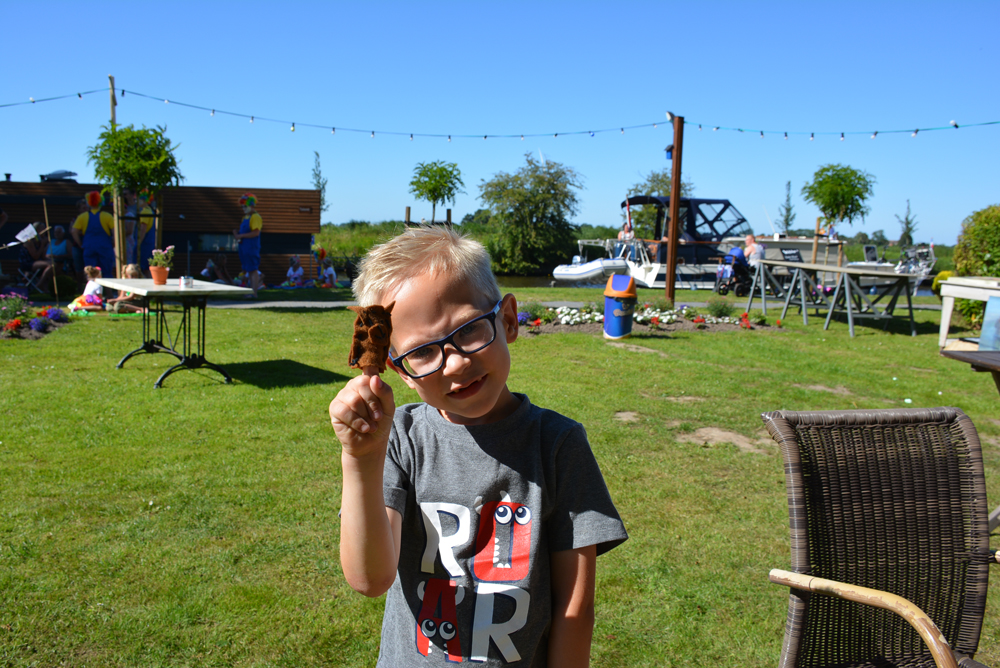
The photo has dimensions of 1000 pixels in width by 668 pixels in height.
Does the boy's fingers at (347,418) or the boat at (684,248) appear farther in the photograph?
the boat at (684,248)

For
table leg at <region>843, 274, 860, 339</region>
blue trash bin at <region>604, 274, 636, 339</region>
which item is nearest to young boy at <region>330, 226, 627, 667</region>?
blue trash bin at <region>604, 274, 636, 339</region>

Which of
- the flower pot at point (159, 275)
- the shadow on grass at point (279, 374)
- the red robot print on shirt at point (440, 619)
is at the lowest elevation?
the shadow on grass at point (279, 374)

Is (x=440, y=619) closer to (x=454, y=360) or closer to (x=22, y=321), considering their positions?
(x=454, y=360)

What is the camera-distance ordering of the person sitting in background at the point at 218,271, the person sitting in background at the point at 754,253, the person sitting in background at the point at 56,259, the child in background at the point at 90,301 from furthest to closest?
the person sitting in background at the point at 218,271, the person sitting in background at the point at 754,253, the person sitting in background at the point at 56,259, the child in background at the point at 90,301

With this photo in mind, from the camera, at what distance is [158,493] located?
420cm

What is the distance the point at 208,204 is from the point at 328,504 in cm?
2180

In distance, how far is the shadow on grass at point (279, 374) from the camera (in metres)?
7.36

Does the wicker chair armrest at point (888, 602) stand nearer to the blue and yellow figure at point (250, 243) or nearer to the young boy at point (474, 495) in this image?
the young boy at point (474, 495)

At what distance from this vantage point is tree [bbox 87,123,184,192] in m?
14.8

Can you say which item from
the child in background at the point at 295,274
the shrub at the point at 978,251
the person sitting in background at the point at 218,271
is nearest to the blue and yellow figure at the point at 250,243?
the person sitting in background at the point at 218,271

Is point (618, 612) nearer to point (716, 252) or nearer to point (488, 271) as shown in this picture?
point (488, 271)

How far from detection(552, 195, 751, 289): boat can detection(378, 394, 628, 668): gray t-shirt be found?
79.0 ft

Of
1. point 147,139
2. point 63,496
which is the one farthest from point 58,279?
point 63,496

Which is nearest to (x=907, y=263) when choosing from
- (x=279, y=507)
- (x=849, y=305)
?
(x=849, y=305)
